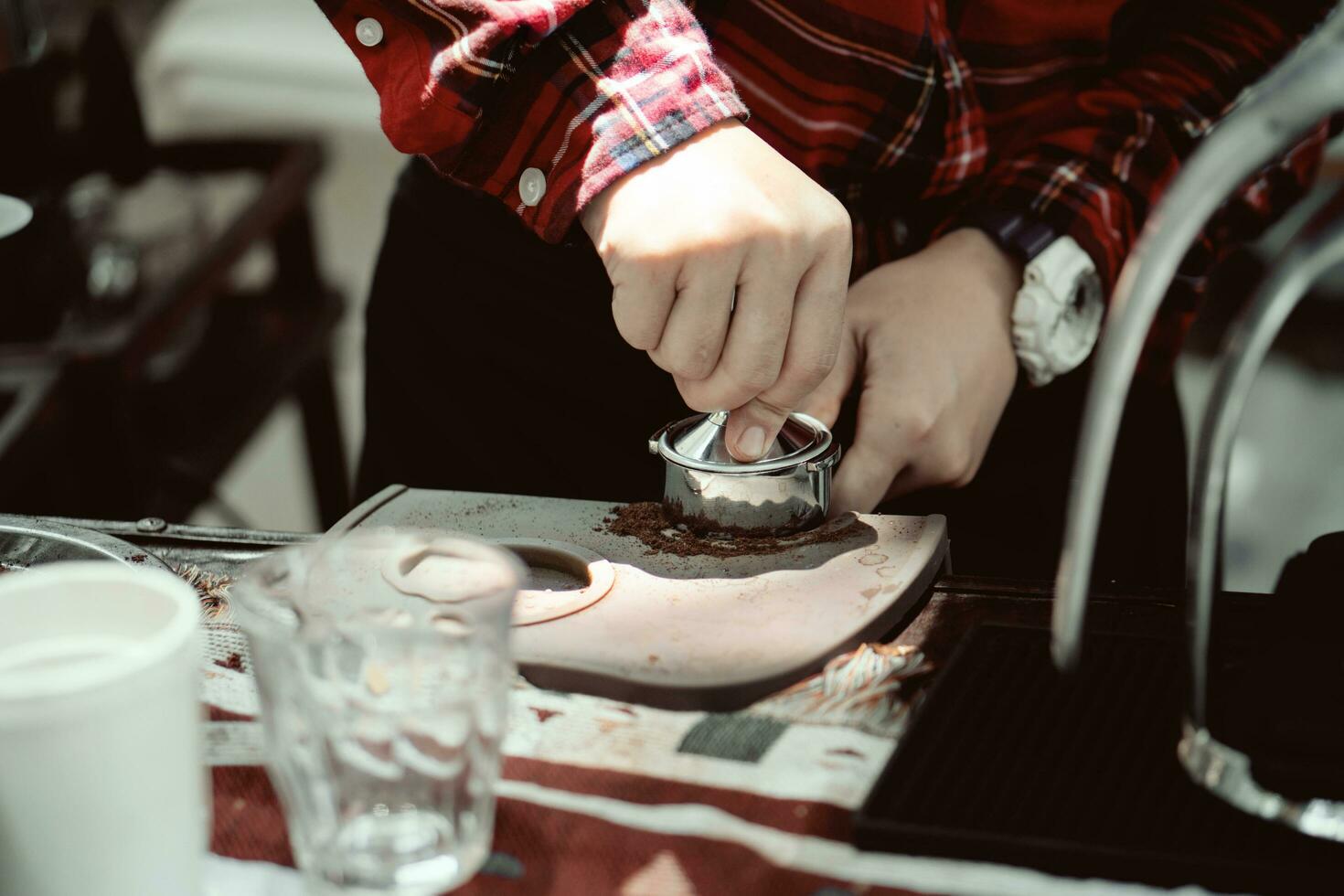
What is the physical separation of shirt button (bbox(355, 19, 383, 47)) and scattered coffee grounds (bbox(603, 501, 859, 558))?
28cm

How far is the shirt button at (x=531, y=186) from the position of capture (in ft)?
2.30

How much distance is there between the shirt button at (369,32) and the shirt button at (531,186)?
10 cm

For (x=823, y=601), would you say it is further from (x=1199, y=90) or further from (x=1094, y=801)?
(x=1199, y=90)

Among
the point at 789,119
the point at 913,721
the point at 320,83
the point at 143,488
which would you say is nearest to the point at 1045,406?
the point at 789,119

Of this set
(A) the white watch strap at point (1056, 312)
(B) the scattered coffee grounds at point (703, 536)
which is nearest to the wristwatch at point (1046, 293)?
(A) the white watch strap at point (1056, 312)

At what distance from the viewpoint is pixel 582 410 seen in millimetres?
930

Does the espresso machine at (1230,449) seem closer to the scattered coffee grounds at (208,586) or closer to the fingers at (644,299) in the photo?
the fingers at (644,299)

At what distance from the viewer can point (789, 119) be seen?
81cm

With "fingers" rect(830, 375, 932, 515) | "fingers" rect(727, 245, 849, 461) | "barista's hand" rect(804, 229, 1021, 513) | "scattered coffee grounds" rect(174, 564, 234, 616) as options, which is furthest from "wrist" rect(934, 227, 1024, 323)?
"scattered coffee grounds" rect(174, 564, 234, 616)

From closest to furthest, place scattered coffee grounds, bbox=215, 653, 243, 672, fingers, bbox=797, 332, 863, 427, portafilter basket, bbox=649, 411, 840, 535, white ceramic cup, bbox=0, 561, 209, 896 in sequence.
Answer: white ceramic cup, bbox=0, 561, 209, 896
scattered coffee grounds, bbox=215, 653, 243, 672
portafilter basket, bbox=649, 411, 840, 535
fingers, bbox=797, 332, 863, 427

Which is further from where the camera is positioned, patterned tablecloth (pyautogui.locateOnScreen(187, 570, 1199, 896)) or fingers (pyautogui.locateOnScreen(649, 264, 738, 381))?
fingers (pyautogui.locateOnScreen(649, 264, 738, 381))

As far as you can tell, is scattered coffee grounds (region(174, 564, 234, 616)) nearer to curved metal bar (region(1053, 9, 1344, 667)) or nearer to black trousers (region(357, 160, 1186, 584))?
black trousers (region(357, 160, 1186, 584))

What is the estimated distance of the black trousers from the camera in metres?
0.90

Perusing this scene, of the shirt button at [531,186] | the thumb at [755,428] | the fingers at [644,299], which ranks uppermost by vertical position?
the shirt button at [531,186]
